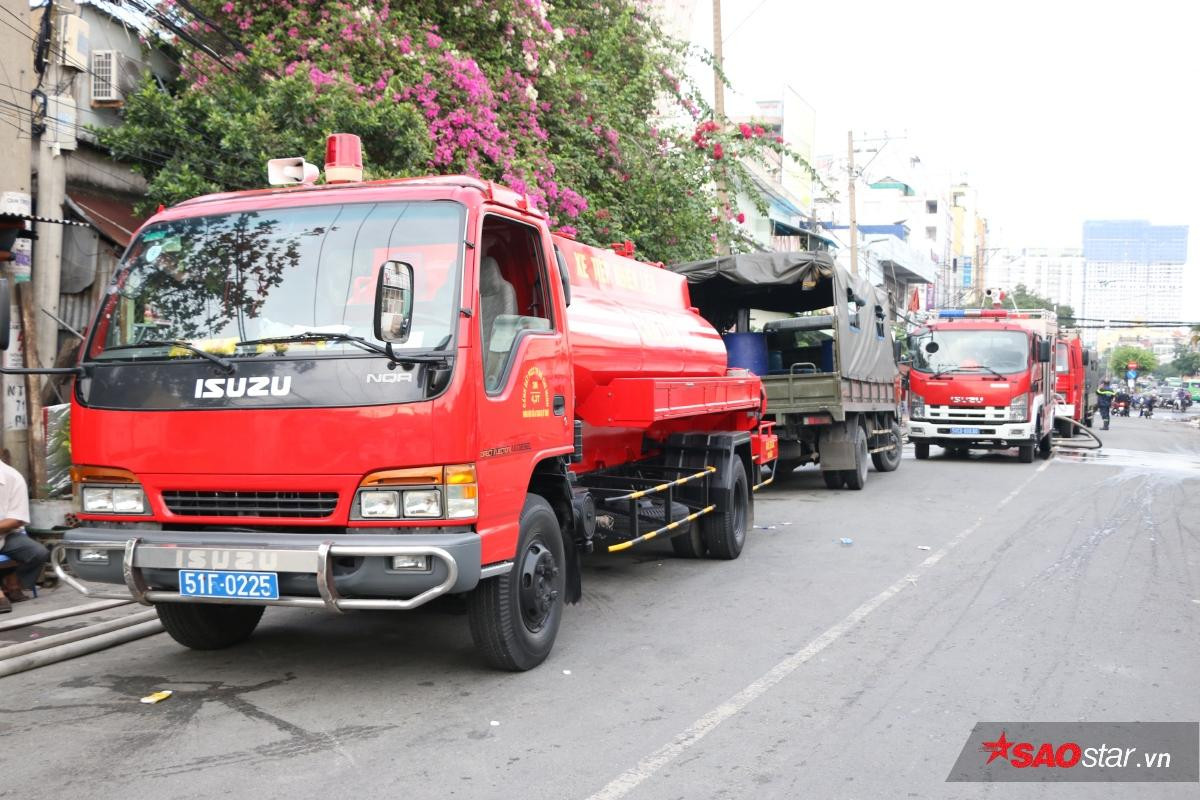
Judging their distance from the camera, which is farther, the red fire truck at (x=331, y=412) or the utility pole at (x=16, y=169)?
the utility pole at (x=16, y=169)

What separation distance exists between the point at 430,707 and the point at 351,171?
2.94m

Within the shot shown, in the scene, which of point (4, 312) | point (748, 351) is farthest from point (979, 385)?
point (4, 312)

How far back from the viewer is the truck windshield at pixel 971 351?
19125 mm

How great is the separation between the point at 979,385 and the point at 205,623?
630 inches

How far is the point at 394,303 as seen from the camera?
458 cm

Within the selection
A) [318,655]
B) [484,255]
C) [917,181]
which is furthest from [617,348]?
[917,181]

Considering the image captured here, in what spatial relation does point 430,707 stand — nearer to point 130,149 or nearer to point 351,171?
point 351,171

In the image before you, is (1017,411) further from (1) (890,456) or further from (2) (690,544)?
(2) (690,544)

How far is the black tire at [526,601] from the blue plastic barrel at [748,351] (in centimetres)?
837

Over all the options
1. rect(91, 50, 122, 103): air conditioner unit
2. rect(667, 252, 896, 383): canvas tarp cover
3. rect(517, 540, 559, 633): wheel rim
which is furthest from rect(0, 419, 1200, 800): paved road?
rect(91, 50, 122, 103): air conditioner unit

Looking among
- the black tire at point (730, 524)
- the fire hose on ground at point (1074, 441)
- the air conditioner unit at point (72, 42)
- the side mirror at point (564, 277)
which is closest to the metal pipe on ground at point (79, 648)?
the side mirror at point (564, 277)

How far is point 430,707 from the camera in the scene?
4934 millimetres

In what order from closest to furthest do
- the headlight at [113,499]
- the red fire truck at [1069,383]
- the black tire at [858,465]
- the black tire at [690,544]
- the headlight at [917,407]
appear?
the headlight at [113,499] < the black tire at [690,544] < the black tire at [858,465] < the headlight at [917,407] < the red fire truck at [1069,383]

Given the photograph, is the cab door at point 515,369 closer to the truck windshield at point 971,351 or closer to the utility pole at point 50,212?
the utility pole at point 50,212
